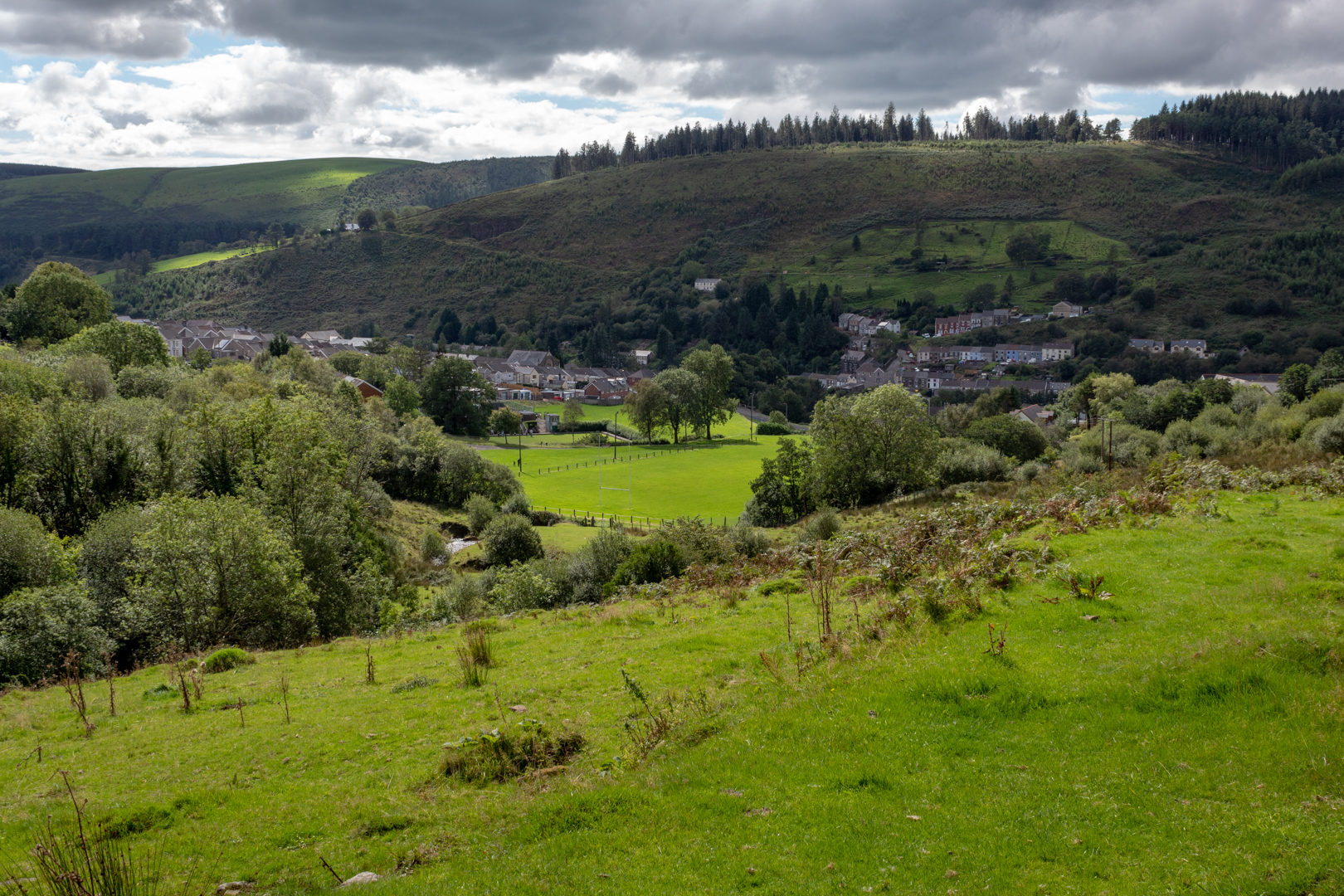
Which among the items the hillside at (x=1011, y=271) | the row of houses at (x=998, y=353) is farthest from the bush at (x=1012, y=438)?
the hillside at (x=1011, y=271)

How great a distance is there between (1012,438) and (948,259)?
13138 centimetres

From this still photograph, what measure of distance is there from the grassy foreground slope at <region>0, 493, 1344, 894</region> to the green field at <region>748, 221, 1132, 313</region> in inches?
6359

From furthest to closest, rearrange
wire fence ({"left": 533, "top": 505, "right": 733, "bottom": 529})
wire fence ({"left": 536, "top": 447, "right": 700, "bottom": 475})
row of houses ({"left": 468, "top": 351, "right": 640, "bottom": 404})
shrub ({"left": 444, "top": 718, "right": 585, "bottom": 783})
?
row of houses ({"left": 468, "top": 351, "right": 640, "bottom": 404}), wire fence ({"left": 536, "top": 447, "right": 700, "bottom": 475}), wire fence ({"left": 533, "top": 505, "right": 733, "bottom": 529}), shrub ({"left": 444, "top": 718, "right": 585, "bottom": 783})

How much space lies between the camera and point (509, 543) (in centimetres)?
4528

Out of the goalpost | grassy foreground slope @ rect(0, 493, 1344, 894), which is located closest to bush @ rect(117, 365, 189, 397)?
the goalpost

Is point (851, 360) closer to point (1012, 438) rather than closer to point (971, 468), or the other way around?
point (1012, 438)

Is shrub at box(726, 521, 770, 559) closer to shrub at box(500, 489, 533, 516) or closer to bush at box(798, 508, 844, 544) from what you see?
bush at box(798, 508, 844, 544)

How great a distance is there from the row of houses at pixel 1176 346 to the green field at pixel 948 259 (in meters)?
26.9

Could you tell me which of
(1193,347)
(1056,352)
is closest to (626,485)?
(1056,352)

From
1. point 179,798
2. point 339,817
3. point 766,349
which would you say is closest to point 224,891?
point 339,817

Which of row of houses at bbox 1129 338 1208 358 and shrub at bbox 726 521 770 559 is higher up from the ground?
row of houses at bbox 1129 338 1208 358

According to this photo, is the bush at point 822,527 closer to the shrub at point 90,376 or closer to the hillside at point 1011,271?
the shrub at point 90,376

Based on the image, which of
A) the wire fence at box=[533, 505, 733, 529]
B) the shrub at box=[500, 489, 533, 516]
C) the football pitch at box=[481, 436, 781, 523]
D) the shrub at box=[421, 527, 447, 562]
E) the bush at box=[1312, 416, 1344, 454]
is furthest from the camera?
the football pitch at box=[481, 436, 781, 523]

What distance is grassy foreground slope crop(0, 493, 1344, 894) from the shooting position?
21.3ft
